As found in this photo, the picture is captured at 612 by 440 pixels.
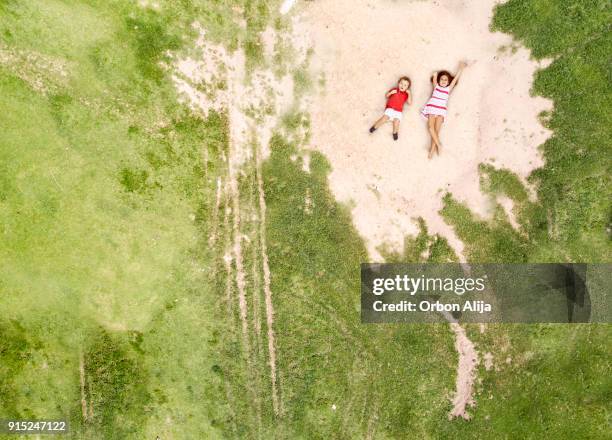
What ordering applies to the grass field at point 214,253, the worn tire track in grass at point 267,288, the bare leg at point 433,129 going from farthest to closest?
1. the worn tire track in grass at point 267,288
2. the bare leg at point 433,129
3. the grass field at point 214,253

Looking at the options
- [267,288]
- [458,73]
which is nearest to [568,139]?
[458,73]

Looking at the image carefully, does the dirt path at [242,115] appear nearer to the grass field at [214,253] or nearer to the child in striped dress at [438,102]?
the grass field at [214,253]

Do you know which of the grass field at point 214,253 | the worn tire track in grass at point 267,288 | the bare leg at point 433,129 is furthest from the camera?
the worn tire track in grass at point 267,288

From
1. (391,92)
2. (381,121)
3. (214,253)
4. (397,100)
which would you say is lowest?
(214,253)

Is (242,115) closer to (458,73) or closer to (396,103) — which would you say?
(396,103)

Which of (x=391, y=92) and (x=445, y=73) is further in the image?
(x=445, y=73)

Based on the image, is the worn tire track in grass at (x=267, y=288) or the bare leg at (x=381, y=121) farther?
the worn tire track in grass at (x=267, y=288)

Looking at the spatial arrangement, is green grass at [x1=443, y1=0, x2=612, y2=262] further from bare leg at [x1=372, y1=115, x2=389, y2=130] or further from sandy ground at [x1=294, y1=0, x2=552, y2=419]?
bare leg at [x1=372, y1=115, x2=389, y2=130]

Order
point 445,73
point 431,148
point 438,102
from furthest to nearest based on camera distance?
point 431,148, point 445,73, point 438,102

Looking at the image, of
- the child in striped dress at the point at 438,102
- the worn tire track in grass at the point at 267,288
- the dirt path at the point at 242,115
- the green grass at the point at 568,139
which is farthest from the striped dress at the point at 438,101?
the worn tire track in grass at the point at 267,288
